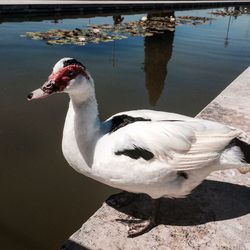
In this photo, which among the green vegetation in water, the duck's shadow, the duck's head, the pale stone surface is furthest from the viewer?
the green vegetation in water

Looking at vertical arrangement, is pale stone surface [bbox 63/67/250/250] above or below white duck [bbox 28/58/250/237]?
below

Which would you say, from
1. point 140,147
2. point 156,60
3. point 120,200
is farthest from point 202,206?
point 156,60

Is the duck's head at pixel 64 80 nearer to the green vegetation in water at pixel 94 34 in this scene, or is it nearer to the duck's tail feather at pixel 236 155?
the duck's tail feather at pixel 236 155

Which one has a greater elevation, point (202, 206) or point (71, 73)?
point (71, 73)

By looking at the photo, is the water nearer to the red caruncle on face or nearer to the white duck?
the white duck

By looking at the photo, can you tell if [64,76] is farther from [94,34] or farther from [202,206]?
[94,34]

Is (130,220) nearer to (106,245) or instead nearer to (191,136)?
(106,245)

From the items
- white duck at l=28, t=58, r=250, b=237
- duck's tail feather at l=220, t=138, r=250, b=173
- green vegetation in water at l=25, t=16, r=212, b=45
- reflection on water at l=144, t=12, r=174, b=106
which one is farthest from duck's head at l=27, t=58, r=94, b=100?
green vegetation in water at l=25, t=16, r=212, b=45

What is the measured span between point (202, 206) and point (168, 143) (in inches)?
30.7

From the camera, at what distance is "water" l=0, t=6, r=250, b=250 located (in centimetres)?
316

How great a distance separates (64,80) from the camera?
2.21 m

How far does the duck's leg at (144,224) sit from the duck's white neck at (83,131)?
54 centimetres

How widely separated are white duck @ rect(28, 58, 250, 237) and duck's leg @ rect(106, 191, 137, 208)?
32 centimetres

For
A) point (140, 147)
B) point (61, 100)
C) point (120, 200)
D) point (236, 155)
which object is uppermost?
point (140, 147)
